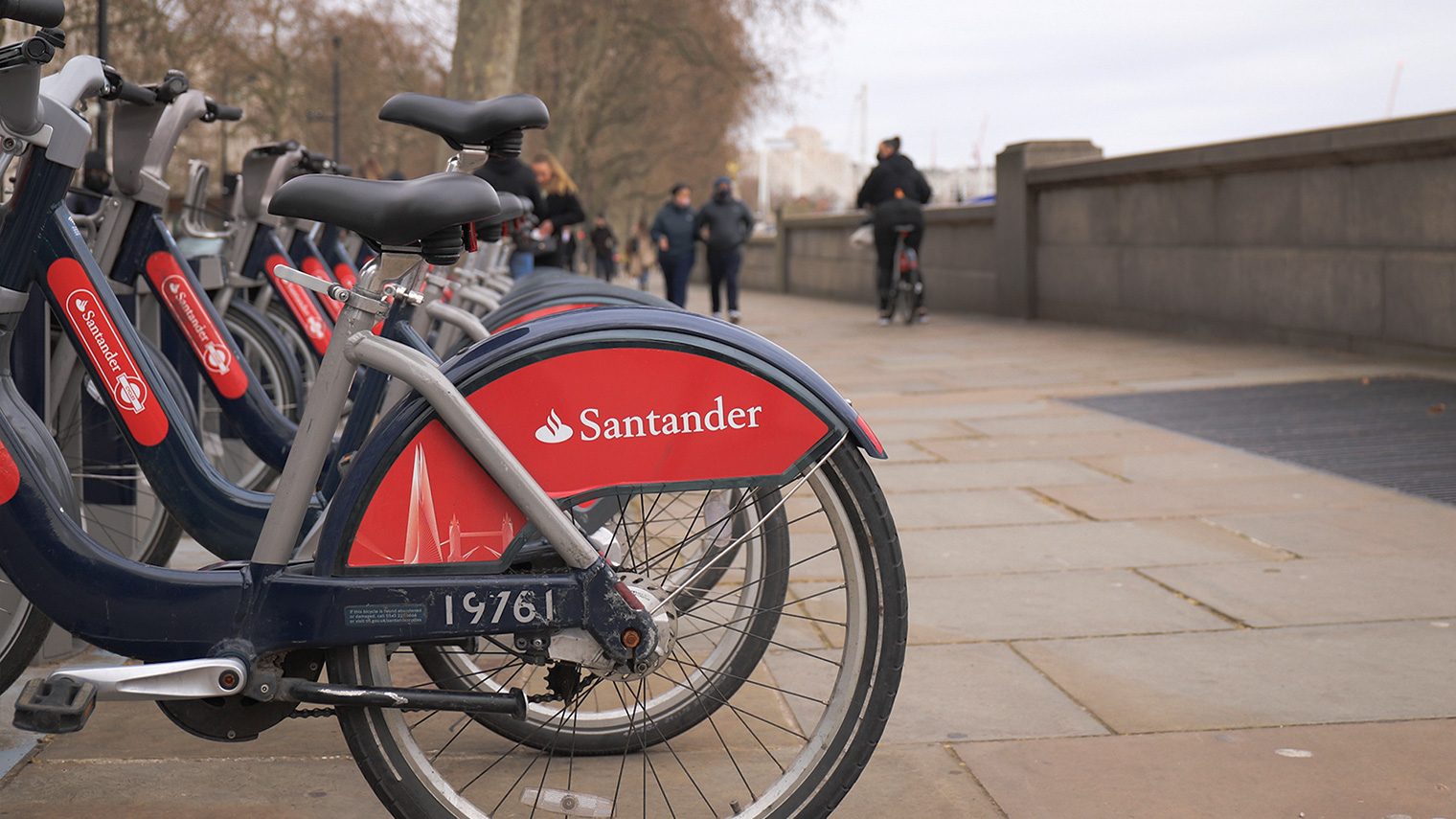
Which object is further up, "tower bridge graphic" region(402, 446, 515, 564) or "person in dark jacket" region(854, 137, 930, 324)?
"person in dark jacket" region(854, 137, 930, 324)

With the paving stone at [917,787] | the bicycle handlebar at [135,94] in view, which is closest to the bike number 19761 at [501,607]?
the paving stone at [917,787]

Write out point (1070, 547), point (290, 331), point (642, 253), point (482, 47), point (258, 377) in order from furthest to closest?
point (642, 253) < point (482, 47) < point (290, 331) < point (1070, 547) < point (258, 377)

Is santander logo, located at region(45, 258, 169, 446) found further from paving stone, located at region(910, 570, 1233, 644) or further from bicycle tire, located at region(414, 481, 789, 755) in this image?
paving stone, located at region(910, 570, 1233, 644)

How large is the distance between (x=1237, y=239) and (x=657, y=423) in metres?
10.8

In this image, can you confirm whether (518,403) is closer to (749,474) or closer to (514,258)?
(749,474)

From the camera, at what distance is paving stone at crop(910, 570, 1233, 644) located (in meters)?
3.93

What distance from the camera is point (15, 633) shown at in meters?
2.92

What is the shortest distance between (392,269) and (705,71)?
116 feet

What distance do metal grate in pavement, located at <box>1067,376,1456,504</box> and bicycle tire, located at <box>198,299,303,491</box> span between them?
4.22 meters

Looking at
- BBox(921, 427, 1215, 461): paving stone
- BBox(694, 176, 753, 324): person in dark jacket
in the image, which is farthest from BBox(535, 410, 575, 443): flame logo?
BBox(694, 176, 753, 324): person in dark jacket

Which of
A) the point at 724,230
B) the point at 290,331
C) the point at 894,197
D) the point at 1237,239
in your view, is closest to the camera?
the point at 290,331

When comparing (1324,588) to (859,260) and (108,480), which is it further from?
(859,260)

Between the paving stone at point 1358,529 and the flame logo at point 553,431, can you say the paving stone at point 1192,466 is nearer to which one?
the paving stone at point 1358,529

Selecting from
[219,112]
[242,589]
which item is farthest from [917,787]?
[219,112]
